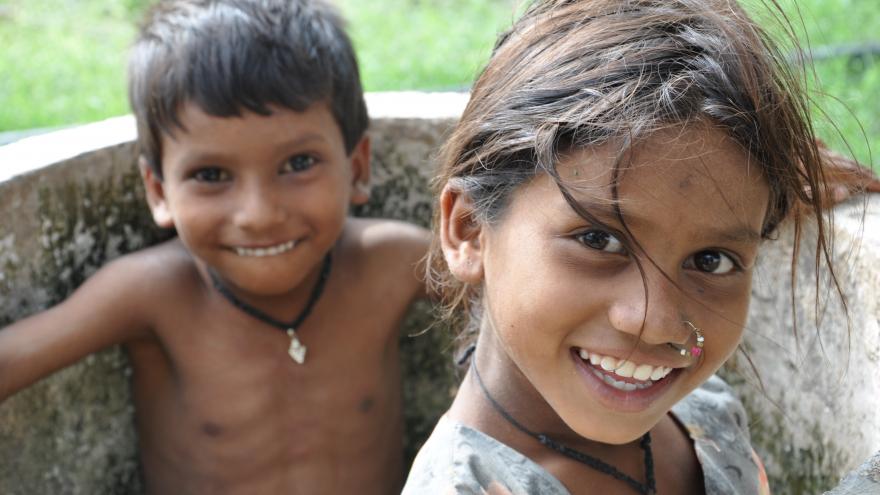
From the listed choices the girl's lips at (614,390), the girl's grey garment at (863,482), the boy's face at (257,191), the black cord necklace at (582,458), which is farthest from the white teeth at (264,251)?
the girl's grey garment at (863,482)

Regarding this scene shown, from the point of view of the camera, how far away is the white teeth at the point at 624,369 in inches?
61.7

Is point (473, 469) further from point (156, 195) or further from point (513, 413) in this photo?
point (156, 195)

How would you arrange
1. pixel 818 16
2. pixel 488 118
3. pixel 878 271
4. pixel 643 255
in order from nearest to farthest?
pixel 643 255, pixel 488 118, pixel 878 271, pixel 818 16

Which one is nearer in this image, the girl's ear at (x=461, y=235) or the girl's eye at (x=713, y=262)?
the girl's eye at (x=713, y=262)

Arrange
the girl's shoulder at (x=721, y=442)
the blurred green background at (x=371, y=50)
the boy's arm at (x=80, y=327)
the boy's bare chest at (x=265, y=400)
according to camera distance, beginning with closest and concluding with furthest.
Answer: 1. the girl's shoulder at (x=721, y=442)
2. the boy's arm at (x=80, y=327)
3. the boy's bare chest at (x=265, y=400)
4. the blurred green background at (x=371, y=50)

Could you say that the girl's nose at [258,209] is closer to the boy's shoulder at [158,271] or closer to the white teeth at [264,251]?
the white teeth at [264,251]

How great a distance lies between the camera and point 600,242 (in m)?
1.55

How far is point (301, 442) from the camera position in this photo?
2.52m

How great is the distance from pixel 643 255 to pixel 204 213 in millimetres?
1050

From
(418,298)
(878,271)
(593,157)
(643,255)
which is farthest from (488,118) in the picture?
(418,298)

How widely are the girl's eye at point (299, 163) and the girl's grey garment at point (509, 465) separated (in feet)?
2.42

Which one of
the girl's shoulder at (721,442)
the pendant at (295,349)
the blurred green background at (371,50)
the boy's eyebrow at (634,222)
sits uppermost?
the boy's eyebrow at (634,222)

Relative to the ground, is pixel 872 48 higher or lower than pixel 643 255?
lower

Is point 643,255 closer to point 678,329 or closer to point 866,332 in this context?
point 678,329
